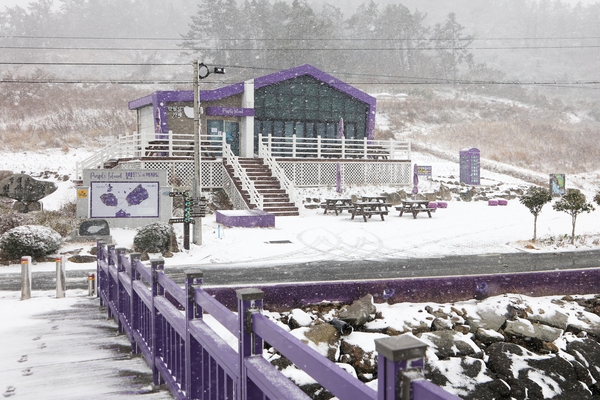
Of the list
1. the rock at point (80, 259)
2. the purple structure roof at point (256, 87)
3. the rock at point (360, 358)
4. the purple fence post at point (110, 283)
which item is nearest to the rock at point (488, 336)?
the rock at point (360, 358)

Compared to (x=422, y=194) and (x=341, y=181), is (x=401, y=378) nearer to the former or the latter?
(x=341, y=181)

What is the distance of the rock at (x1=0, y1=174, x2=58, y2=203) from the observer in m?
19.4

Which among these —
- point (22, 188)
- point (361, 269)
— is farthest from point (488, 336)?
point (22, 188)

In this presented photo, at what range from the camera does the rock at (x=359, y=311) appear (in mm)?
9016

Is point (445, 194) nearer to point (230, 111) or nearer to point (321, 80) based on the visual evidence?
point (321, 80)

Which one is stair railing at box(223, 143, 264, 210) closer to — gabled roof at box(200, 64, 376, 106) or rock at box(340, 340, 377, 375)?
gabled roof at box(200, 64, 376, 106)

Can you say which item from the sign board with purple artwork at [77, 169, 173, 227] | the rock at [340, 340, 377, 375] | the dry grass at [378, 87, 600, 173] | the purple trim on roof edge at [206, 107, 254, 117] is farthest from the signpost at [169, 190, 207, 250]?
the dry grass at [378, 87, 600, 173]

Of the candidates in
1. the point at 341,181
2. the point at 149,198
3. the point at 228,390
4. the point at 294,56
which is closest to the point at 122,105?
the point at 294,56

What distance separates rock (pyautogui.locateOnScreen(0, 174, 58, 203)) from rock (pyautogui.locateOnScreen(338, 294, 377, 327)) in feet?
47.7

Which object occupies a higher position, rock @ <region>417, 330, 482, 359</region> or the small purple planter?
the small purple planter

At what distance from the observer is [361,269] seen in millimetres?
13320

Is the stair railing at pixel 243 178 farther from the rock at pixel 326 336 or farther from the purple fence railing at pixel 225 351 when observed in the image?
the purple fence railing at pixel 225 351

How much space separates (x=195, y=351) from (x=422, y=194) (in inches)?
1043

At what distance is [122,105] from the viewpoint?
A: 49.8m
